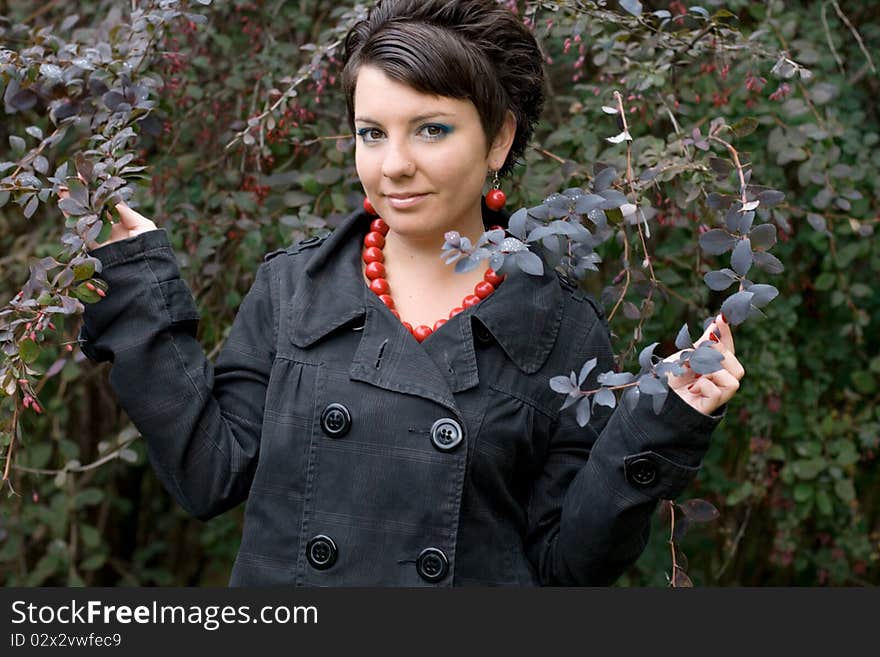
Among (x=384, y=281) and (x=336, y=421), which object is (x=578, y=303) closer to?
(x=384, y=281)

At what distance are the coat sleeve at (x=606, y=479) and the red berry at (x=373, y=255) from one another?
30 centimetres

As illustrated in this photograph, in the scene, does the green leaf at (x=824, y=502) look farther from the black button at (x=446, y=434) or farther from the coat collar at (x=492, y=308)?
the black button at (x=446, y=434)

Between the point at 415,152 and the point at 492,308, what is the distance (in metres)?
0.23

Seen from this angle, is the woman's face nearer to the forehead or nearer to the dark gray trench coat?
the forehead

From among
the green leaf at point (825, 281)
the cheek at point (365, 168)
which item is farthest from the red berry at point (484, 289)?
the green leaf at point (825, 281)

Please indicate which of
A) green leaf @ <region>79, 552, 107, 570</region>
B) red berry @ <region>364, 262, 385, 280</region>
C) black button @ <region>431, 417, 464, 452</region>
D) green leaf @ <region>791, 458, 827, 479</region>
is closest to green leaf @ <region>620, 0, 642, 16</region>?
red berry @ <region>364, 262, 385, 280</region>

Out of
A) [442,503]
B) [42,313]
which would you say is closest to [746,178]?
[442,503]

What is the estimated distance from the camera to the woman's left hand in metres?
1.28

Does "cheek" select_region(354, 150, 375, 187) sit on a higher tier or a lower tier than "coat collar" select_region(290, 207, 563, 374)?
higher

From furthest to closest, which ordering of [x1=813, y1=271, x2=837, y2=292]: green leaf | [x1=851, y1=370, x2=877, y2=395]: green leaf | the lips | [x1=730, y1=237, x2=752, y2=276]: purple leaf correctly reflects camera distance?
[x1=851, y1=370, x2=877, y2=395]: green leaf, [x1=813, y1=271, x2=837, y2=292]: green leaf, the lips, [x1=730, y1=237, x2=752, y2=276]: purple leaf

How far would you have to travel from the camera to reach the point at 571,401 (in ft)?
4.21

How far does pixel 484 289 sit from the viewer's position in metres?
1.47

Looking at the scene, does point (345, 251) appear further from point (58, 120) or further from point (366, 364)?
point (58, 120)

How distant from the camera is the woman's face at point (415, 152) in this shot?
1354 mm
